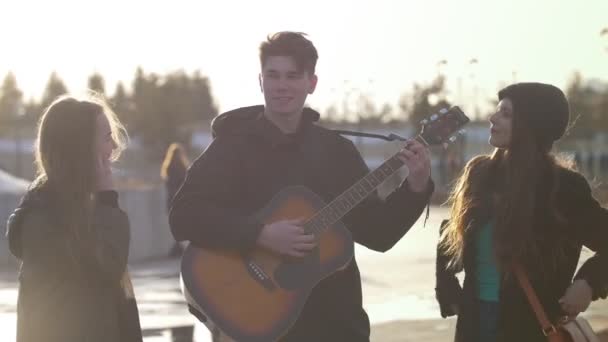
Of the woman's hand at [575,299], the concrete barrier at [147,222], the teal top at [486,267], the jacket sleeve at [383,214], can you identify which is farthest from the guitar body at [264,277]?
the concrete barrier at [147,222]

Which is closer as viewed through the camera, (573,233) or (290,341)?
(290,341)

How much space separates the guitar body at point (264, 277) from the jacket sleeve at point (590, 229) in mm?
1007

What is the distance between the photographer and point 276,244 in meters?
5.02

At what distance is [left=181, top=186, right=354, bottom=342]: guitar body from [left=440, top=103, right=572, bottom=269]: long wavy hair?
2.32 feet

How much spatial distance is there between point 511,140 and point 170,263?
48.8 ft

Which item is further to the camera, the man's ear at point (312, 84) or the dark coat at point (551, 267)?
the dark coat at point (551, 267)

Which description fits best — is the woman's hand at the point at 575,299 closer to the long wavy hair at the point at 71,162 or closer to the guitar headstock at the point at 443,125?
the guitar headstock at the point at 443,125

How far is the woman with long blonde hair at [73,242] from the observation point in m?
5.00

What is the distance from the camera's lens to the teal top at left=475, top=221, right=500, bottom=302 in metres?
5.50

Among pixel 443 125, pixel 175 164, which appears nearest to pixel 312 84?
pixel 443 125

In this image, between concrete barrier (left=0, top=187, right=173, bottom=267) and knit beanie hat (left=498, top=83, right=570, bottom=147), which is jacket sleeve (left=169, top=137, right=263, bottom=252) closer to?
knit beanie hat (left=498, top=83, right=570, bottom=147)

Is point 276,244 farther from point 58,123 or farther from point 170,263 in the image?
point 170,263

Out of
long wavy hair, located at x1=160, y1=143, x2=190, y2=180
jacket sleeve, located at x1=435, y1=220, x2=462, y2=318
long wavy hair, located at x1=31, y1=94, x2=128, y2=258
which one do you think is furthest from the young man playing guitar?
long wavy hair, located at x1=160, y1=143, x2=190, y2=180

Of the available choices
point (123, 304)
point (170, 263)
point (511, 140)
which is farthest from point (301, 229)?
point (170, 263)
